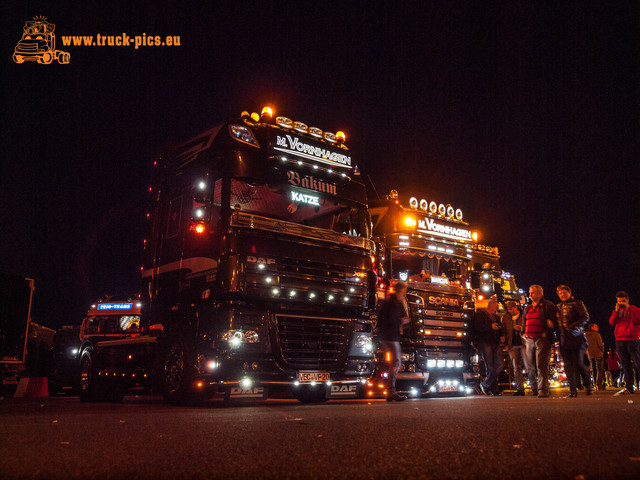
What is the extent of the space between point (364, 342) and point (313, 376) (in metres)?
1.37

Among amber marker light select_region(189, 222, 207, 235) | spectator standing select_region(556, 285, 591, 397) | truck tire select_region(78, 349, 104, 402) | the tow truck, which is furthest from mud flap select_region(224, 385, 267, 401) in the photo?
spectator standing select_region(556, 285, 591, 397)

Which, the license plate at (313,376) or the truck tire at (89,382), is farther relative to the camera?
the truck tire at (89,382)

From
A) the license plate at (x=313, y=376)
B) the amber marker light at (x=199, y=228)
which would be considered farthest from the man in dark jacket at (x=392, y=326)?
the amber marker light at (x=199, y=228)

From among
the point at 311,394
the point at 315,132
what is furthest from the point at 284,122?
the point at 311,394

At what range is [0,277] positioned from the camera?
15.6 meters

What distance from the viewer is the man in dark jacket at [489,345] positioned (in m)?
12.3

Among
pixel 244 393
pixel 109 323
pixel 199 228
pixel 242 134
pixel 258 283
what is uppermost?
pixel 242 134

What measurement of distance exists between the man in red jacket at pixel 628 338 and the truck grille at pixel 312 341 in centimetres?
539

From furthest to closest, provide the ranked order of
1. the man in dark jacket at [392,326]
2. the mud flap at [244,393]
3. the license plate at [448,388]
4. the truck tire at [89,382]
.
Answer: the license plate at [448,388] → the truck tire at [89,382] → the man in dark jacket at [392,326] → the mud flap at [244,393]

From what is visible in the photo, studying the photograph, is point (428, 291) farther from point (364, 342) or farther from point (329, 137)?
point (329, 137)

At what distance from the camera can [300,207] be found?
969 cm

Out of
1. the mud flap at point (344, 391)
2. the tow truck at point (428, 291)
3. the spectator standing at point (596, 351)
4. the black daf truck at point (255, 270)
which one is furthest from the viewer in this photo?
the spectator standing at point (596, 351)

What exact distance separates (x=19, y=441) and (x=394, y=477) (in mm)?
2875

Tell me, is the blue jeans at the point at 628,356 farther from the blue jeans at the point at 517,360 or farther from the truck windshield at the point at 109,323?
the truck windshield at the point at 109,323
